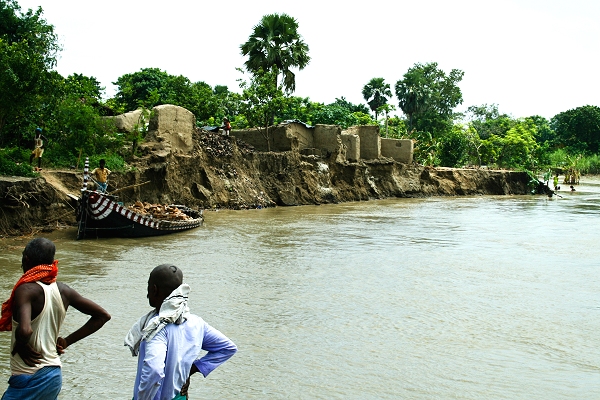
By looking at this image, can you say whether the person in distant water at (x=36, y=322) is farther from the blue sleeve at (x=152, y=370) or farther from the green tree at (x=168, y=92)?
the green tree at (x=168, y=92)

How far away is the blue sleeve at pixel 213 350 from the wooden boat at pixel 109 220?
13782 millimetres

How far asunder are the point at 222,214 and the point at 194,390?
1873cm

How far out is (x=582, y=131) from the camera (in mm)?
69062

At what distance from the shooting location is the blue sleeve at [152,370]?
3.26 metres

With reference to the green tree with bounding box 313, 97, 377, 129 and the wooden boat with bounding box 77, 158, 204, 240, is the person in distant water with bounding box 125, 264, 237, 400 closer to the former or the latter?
the wooden boat with bounding box 77, 158, 204, 240

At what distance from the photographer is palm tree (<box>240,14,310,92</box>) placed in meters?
38.2

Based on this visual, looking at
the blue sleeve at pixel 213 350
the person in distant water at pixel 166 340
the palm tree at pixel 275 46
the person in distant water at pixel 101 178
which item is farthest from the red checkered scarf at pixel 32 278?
the palm tree at pixel 275 46

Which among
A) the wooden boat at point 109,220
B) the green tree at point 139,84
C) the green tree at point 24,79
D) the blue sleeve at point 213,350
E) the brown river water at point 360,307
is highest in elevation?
the green tree at point 139,84

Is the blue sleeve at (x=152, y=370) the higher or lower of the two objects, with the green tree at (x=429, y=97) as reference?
lower

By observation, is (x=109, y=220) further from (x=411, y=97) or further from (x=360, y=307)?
(x=411, y=97)

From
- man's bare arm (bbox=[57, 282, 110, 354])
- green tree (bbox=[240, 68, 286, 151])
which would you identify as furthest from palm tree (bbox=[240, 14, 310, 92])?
man's bare arm (bbox=[57, 282, 110, 354])

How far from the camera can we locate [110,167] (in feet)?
71.5

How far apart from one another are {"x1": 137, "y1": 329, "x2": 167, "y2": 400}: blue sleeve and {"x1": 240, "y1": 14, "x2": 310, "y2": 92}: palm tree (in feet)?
117

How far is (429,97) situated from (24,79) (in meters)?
50.6
